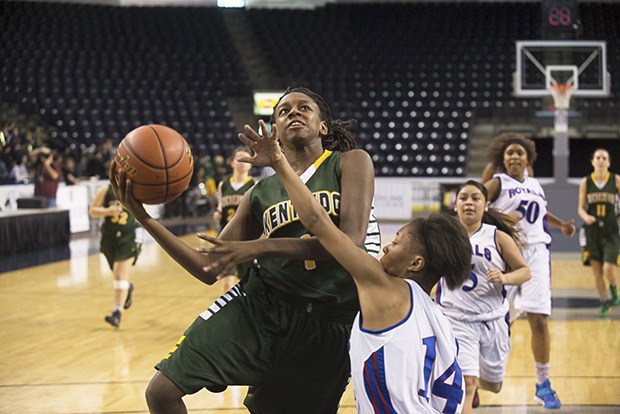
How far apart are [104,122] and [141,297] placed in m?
13.7

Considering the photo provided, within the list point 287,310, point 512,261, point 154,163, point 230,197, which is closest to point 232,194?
point 230,197

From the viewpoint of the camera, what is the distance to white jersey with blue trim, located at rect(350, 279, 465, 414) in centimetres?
262

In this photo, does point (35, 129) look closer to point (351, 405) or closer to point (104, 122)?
point (104, 122)

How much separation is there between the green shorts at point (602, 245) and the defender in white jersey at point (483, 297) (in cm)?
→ 431

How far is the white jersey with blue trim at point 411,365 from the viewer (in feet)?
8.61

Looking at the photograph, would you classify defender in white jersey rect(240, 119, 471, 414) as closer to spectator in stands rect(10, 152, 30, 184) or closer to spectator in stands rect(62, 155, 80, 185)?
spectator in stands rect(10, 152, 30, 184)

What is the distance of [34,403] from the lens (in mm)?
5402

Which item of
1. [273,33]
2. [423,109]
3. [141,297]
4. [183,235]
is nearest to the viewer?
[141,297]

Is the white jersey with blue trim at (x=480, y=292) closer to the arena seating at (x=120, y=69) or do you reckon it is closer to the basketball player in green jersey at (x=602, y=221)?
the basketball player in green jersey at (x=602, y=221)

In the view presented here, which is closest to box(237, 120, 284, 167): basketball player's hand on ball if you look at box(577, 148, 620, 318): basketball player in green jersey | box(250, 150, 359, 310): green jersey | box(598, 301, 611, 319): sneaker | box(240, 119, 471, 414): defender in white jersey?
box(240, 119, 471, 414): defender in white jersey

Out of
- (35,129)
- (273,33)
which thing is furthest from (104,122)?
(273,33)

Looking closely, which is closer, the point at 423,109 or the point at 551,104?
the point at 551,104

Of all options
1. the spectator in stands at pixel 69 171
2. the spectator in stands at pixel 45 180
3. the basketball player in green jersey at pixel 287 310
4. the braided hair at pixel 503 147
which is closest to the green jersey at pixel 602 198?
the braided hair at pixel 503 147

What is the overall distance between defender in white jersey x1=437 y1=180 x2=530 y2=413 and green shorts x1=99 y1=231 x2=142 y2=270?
412 centimetres
